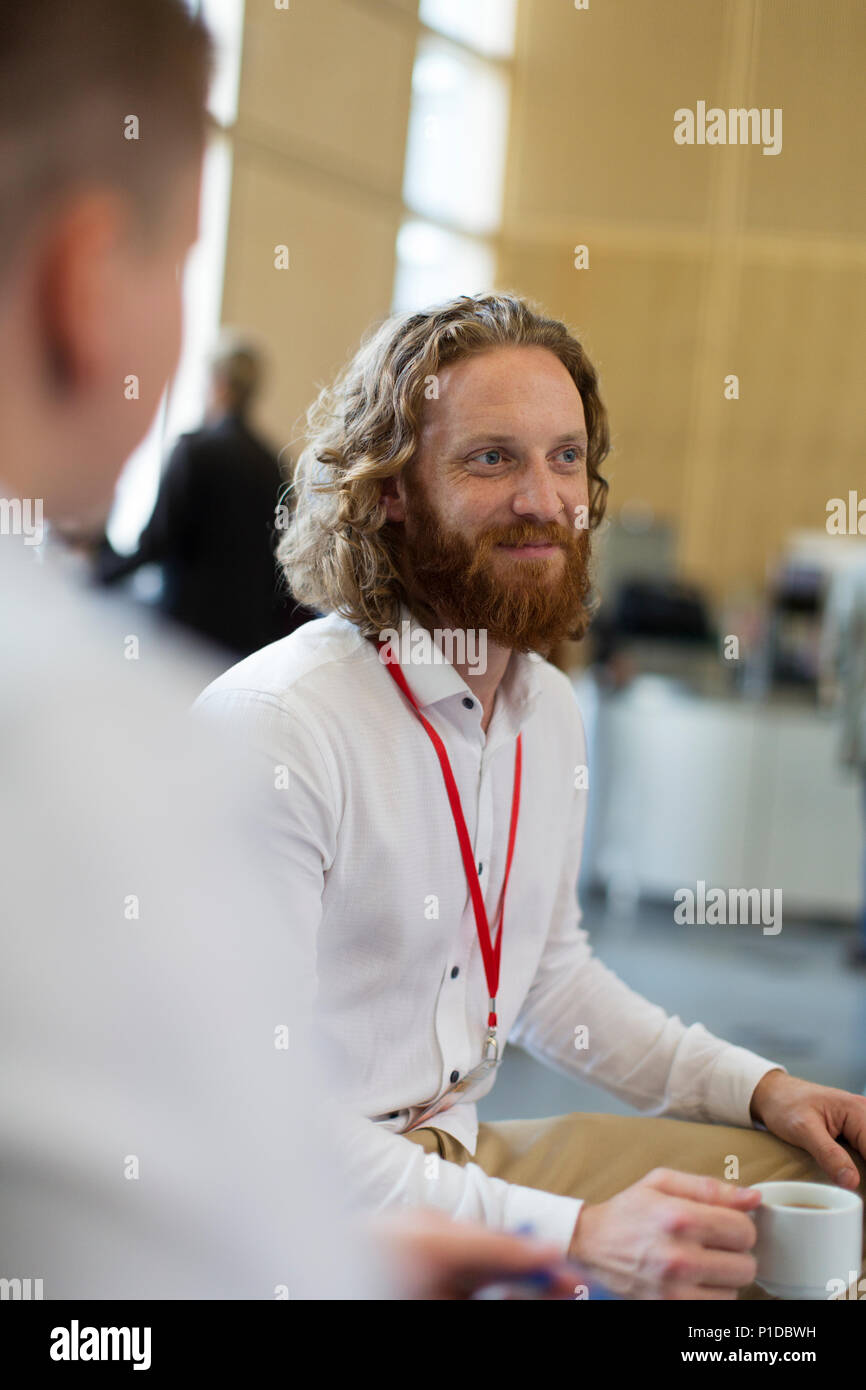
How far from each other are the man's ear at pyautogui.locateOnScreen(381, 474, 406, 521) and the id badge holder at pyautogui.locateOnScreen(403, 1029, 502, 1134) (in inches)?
21.1

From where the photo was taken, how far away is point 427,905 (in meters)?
1.32

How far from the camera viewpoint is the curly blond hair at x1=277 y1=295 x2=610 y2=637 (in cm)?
141

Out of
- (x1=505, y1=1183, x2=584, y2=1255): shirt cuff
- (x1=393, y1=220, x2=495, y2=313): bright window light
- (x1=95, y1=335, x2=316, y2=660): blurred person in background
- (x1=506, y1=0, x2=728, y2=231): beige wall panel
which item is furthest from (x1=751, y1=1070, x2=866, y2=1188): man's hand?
(x1=506, y1=0, x2=728, y2=231): beige wall panel

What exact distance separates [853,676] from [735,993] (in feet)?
4.12

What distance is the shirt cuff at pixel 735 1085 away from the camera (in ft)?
4.71

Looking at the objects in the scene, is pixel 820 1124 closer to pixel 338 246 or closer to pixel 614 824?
pixel 614 824

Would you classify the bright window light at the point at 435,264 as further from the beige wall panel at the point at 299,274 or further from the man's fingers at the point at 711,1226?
the man's fingers at the point at 711,1226

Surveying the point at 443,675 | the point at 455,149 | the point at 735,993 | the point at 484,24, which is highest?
the point at 484,24

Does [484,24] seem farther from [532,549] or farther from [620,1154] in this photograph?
[620,1154]

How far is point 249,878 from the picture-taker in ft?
2.00

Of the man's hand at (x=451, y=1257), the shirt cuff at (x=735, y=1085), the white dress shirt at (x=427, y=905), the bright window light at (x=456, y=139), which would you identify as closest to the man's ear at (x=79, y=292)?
the man's hand at (x=451, y=1257)

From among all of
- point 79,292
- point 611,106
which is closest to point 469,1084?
point 79,292

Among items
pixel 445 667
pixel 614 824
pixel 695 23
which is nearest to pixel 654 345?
pixel 695 23
